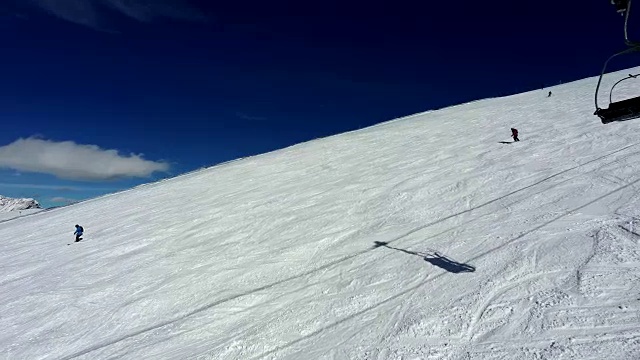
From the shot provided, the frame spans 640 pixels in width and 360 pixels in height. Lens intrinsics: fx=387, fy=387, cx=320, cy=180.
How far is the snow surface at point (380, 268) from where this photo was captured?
6.96 meters

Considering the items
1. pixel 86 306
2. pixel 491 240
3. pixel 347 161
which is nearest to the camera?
pixel 491 240

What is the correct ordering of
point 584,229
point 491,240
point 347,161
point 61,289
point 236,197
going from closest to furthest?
point 584,229, point 491,240, point 61,289, point 236,197, point 347,161

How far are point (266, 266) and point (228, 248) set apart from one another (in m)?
2.94

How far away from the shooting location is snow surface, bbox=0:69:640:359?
6.96 metres

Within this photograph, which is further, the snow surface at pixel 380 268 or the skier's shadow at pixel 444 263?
the skier's shadow at pixel 444 263

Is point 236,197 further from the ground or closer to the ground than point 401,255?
further from the ground

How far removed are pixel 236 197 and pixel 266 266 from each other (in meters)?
10.8

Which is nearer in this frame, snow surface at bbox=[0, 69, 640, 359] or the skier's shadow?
snow surface at bbox=[0, 69, 640, 359]

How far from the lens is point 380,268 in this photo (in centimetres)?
998

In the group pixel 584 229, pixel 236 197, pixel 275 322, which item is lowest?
pixel 275 322

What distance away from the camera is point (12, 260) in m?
19.5

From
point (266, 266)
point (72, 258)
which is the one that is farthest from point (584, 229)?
point (72, 258)

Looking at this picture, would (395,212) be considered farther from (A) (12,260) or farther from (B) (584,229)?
(A) (12,260)

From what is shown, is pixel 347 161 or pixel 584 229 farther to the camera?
pixel 347 161
